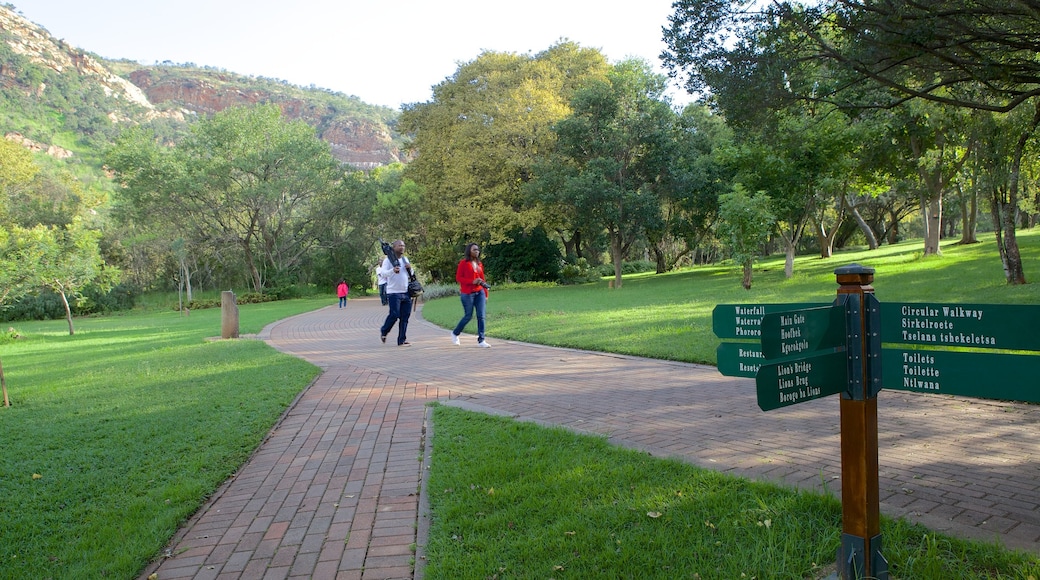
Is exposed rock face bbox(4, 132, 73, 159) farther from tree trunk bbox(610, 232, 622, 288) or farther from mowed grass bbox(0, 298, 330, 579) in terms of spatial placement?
mowed grass bbox(0, 298, 330, 579)

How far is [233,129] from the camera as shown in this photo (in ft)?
136

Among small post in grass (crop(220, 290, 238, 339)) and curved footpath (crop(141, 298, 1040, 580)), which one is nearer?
curved footpath (crop(141, 298, 1040, 580))

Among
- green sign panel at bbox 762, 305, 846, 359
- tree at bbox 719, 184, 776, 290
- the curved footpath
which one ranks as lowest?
the curved footpath

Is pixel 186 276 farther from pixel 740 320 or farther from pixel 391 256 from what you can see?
pixel 740 320

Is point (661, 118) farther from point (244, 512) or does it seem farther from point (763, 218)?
point (244, 512)

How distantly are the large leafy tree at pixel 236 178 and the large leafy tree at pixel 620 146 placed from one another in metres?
21.5

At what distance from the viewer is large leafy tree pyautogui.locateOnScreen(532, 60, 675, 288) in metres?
28.1

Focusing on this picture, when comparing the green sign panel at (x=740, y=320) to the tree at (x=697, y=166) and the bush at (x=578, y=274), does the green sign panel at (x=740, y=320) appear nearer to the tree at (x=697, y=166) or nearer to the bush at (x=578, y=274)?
the tree at (x=697, y=166)

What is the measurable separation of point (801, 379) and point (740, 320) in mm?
640

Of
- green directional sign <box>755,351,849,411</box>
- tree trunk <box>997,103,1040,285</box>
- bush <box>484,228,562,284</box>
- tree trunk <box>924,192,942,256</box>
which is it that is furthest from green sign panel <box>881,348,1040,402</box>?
bush <box>484,228,562,284</box>

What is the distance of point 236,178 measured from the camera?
42.2 meters

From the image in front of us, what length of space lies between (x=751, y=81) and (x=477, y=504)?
747 centimetres

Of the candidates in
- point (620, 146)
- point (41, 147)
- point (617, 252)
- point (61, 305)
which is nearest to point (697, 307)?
point (620, 146)

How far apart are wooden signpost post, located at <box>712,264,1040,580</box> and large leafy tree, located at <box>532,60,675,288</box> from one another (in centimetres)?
2579
